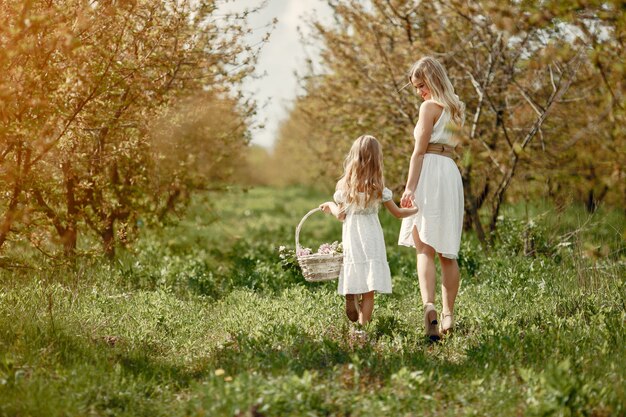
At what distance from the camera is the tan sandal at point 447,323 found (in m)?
5.98

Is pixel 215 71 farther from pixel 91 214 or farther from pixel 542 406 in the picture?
pixel 542 406

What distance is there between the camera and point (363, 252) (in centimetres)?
598

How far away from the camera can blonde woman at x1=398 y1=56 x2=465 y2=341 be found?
5.95 metres

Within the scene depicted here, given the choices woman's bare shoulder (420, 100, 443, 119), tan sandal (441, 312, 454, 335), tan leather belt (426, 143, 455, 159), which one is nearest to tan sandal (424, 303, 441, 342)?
tan sandal (441, 312, 454, 335)

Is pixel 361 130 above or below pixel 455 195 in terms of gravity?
above

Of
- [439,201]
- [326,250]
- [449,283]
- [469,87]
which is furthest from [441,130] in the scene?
[469,87]

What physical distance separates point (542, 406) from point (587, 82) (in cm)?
647

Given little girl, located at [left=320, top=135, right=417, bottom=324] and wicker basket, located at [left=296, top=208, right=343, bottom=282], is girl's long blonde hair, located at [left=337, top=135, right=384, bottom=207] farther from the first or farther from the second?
wicker basket, located at [left=296, top=208, right=343, bottom=282]

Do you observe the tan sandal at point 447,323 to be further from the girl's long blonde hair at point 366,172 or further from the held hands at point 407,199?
the girl's long blonde hair at point 366,172


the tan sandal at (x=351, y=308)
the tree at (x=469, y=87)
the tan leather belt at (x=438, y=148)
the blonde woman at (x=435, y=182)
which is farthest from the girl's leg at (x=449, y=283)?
the tree at (x=469, y=87)

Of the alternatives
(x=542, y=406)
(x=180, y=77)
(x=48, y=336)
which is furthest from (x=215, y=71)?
(x=542, y=406)

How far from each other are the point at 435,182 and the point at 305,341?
1643 millimetres

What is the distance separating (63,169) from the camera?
24.2 ft

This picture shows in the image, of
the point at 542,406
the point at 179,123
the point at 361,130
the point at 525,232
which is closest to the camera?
the point at 542,406
